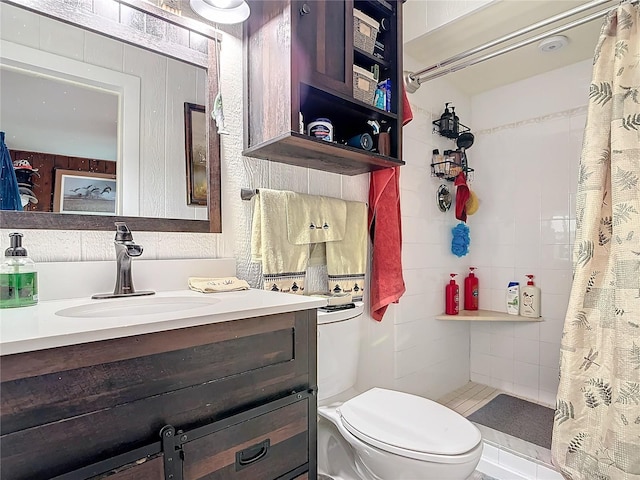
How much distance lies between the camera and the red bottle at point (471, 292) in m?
2.56

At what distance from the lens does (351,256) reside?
1671 mm

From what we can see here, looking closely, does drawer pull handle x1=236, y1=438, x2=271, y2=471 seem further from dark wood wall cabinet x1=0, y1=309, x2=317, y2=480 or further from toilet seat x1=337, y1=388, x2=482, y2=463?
toilet seat x1=337, y1=388, x2=482, y2=463

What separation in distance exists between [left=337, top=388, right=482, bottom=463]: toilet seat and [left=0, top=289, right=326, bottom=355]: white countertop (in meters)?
0.50

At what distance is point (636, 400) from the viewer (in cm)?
135

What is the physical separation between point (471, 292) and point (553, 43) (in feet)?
4.91

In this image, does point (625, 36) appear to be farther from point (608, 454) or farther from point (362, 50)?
point (608, 454)

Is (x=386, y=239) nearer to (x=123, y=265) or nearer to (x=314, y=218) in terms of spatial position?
(x=314, y=218)

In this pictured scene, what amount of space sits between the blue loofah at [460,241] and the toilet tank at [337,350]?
3.90ft

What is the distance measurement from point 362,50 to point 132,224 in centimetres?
104

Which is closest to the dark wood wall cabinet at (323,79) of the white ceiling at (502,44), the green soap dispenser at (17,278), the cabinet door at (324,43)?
the cabinet door at (324,43)

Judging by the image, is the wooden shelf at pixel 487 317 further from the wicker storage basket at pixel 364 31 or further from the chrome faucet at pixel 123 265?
the chrome faucet at pixel 123 265

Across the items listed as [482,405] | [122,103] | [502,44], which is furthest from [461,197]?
[122,103]

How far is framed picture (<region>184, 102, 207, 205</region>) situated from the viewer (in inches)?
52.2

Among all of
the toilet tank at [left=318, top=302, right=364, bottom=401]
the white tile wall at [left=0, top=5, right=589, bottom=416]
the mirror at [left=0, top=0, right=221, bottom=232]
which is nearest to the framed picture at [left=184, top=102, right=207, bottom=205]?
the mirror at [left=0, top=0, right=221, bottom=232]
